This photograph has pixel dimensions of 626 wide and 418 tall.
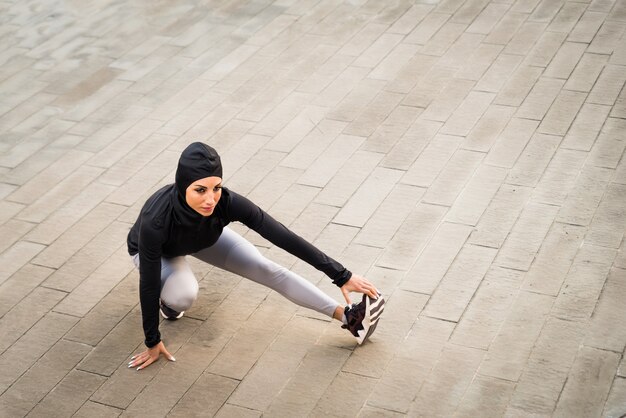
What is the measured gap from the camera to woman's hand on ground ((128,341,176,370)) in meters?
4.71

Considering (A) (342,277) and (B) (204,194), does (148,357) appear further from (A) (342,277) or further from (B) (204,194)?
(A) (342,277)

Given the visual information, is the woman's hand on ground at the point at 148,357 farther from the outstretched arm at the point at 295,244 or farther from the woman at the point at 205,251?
the outstretched arm at the point at 295,244

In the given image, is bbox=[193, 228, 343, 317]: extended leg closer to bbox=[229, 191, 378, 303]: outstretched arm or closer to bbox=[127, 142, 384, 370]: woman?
bbox=[127, 142, 384, 370]: woman

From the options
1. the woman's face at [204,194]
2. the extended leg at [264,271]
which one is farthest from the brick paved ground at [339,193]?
the woman's face at [204,194]

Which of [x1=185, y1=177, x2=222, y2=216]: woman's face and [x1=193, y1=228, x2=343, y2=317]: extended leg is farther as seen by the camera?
[x1=193, y1=228, x2=343, y2=317]: extended leg

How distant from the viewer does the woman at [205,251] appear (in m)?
4.38

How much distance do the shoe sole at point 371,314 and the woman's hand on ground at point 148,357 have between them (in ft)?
3.50

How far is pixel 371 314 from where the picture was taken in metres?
4.57

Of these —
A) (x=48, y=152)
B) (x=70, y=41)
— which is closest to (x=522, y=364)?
(x=48, y=152)

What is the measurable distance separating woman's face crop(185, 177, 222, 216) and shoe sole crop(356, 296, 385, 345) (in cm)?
96

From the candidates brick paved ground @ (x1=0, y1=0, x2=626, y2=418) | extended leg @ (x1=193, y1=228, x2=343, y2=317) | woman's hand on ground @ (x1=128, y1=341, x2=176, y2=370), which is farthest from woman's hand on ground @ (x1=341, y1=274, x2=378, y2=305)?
woman's hand on ground @ (x1=128, y1=341, x2=176, y2=370)

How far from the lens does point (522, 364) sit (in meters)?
4.49

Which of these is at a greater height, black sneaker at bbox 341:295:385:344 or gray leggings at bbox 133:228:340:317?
gray leggings at bbox 133:228:340:317

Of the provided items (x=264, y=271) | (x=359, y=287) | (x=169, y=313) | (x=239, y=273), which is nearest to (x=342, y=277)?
(x=359, y=287)
